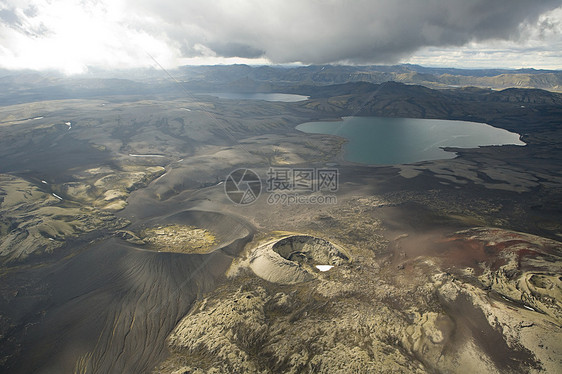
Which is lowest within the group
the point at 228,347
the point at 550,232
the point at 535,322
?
the point at 550,232

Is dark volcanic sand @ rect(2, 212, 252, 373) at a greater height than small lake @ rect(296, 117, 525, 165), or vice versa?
dark volcanic sand @ rect(2, 212, 252, 373)

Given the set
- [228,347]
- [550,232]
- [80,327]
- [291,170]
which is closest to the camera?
[228,347]

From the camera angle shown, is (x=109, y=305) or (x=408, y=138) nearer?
(x=109, y=305)

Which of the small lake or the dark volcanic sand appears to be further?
the small lake

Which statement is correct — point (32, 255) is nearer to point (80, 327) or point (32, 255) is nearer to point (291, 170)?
point (80, 327)

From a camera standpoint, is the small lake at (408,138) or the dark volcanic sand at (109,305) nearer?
the dark volcanic sand at (109,305)

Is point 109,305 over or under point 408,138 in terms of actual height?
over

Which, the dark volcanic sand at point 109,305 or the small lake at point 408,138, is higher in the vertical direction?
the dark volcanic sand at point 109,305

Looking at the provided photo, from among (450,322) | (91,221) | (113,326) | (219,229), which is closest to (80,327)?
(113,326)
